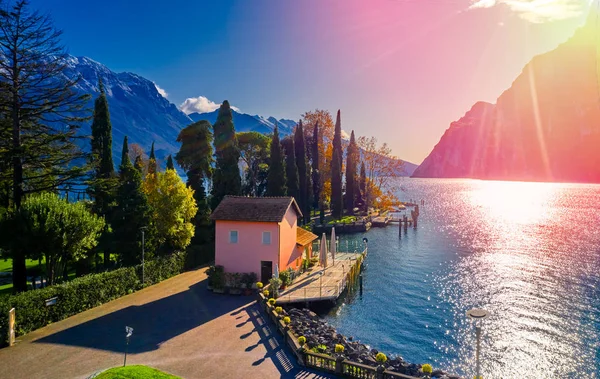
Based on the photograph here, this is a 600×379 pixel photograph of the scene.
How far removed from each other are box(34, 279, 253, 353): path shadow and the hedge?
5.30ft

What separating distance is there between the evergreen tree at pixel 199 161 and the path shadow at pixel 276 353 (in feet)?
60.7

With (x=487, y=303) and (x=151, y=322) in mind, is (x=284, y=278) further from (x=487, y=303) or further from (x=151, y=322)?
(x=487, y=303)

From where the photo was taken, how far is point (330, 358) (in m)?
15.7

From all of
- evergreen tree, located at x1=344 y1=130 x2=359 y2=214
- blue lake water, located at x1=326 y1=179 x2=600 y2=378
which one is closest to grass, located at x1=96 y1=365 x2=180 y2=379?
blue lake water, located at x1=326 y1=179 x2=600 y2=378

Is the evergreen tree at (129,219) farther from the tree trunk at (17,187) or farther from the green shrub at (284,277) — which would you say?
the green shrub at (284,277)

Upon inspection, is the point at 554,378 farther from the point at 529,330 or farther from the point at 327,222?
the point at 327,222

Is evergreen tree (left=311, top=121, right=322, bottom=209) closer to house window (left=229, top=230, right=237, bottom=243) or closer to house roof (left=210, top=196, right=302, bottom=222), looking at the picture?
house roof (left=210, top=196, right=302, bottom=222)

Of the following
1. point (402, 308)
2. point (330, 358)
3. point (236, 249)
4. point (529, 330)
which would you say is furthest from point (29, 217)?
point (529, 330)

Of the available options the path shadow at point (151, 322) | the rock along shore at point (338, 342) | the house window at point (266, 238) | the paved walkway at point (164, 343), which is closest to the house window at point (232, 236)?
the house window at point (266, 238)

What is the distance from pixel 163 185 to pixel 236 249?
350 inches

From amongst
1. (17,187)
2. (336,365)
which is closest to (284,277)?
(336,365)

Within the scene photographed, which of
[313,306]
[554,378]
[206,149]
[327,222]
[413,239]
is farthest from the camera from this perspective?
[327,222]

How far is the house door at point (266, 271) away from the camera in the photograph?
28344 millimetres

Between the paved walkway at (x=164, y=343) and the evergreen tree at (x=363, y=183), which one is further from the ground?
the evergreen tree at (x=363, y=183)
